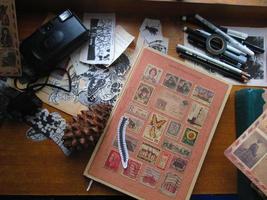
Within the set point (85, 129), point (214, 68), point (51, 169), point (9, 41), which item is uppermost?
point (214, 68)

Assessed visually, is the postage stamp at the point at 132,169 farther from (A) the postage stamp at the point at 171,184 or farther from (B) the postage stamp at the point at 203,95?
(B) the postage stamp at the point at 203,95

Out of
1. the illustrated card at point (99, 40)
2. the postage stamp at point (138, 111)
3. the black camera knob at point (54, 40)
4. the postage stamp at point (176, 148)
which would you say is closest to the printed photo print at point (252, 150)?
the postage stamp at point (176, 148)

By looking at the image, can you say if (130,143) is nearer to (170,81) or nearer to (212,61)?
(170,81)

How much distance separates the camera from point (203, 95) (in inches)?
35.2

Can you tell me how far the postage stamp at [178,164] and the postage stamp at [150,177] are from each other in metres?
0.04

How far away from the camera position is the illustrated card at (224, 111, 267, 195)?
811 millimetres

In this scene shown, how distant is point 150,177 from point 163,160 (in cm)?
4

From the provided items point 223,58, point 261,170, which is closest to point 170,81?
point 223,58

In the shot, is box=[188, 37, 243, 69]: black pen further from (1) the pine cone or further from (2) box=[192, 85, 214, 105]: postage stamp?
(1) the pine cone

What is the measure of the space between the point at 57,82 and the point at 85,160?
181 millimetres

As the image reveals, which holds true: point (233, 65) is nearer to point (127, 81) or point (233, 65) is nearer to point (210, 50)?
point (210, 50)

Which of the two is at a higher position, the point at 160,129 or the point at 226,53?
the point at 226,53

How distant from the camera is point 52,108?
86 centimetres

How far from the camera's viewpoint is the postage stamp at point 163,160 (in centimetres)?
85
